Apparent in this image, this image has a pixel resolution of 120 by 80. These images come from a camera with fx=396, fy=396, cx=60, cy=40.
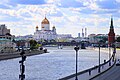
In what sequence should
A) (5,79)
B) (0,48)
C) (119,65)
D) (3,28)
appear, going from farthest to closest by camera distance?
1. (3,28)
2. (0,48)
3. (119,65)
4. (5,79)

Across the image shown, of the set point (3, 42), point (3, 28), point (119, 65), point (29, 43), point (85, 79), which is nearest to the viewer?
point (85, 79)

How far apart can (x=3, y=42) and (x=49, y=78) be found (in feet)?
269

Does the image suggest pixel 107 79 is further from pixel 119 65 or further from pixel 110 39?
pixel 110 39

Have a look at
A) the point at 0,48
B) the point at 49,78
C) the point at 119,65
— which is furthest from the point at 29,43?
the point at 49,78

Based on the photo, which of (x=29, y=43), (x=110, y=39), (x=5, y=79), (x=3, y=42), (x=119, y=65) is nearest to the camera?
(x=5, y=79)

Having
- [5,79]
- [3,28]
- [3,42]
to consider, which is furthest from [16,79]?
[3,28]

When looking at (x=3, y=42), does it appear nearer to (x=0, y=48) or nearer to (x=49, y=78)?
(x=0, y=48)

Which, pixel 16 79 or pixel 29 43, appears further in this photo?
pixel 29 43

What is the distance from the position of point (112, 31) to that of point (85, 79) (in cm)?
14083

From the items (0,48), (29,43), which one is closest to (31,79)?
(0,48)

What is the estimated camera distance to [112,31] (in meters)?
170

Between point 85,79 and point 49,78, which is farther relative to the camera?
point 49,78

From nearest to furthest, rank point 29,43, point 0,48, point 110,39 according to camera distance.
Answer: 1. point 0,48
2. point 29,43
3. point 110,39

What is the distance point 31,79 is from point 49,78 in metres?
2.09
